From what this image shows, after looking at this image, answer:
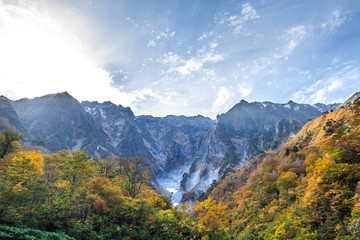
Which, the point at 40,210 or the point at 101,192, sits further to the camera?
the point at 101,192

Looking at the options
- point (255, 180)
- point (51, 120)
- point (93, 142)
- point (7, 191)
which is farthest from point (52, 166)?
point (51, 120)

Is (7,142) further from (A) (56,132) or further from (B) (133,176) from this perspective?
(A) (56,132)

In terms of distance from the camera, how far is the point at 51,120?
611 feet

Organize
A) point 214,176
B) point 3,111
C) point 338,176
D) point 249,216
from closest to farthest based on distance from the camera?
point 338,176 < point 249,216 < point 3,111 < point 214,176

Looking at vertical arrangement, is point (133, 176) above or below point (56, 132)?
below

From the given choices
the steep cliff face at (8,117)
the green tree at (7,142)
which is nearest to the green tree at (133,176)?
the green tree at (7,142)

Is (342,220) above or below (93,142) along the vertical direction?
below

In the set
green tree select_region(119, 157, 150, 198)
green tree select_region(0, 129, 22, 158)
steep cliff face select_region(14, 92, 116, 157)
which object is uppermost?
steep cliff face select_region(14, 92, 116, 157)

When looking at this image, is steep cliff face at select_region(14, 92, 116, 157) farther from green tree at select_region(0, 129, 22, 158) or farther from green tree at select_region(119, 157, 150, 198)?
green tree at select_region(119, 157, 150, 198)

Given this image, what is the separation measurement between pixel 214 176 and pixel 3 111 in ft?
621

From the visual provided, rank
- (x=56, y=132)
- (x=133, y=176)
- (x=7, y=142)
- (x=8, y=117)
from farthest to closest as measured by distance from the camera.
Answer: (x=56, y=132) < (x=8, y=117) < (x=7, y=142) < (x=133, y=176)

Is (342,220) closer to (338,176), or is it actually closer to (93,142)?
(338,176)

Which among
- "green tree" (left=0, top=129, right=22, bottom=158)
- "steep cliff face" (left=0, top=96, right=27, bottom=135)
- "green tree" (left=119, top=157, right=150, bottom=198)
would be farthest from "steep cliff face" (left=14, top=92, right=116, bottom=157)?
"green tree" (left=119, top=157, right=150, bottom=198)

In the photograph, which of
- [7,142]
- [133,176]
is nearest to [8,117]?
[7,142]
